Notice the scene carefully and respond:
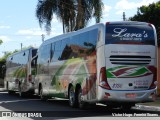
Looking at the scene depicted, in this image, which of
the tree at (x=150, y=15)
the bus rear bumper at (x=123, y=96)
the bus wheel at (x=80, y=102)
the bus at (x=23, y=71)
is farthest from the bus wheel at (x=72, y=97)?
the tree at (x=150, y=15)

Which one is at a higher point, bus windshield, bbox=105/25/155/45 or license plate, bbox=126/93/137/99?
bus windshield, bbox=105/25/155/45

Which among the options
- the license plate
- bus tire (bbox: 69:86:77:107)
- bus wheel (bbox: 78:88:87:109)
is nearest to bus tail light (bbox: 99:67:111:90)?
the license plate

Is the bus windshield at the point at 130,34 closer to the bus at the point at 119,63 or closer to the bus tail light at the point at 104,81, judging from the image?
the bus at the point at 119,63

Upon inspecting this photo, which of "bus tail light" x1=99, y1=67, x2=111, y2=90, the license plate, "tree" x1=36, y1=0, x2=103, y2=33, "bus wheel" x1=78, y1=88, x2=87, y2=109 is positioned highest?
"tree" x1=36, y1=0, x2=103, y2=33

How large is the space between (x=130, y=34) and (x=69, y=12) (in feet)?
82.3

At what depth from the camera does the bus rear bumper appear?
17094mm

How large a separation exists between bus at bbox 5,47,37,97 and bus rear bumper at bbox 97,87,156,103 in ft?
42.8

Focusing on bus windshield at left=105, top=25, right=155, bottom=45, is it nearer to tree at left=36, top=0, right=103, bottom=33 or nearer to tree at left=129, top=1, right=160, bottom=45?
tree at left=129, top=1, right=160, bottom=45

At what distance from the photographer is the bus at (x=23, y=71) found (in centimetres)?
3008

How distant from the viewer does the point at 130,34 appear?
17531mm

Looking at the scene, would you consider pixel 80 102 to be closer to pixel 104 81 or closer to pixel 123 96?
pixel 104 81

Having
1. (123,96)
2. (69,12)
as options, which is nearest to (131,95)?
(123,96)

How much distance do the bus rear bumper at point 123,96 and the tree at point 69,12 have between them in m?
23.7

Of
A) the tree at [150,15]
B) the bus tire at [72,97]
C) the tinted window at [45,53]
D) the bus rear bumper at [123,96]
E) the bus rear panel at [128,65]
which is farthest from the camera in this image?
the tree at [150,15]
